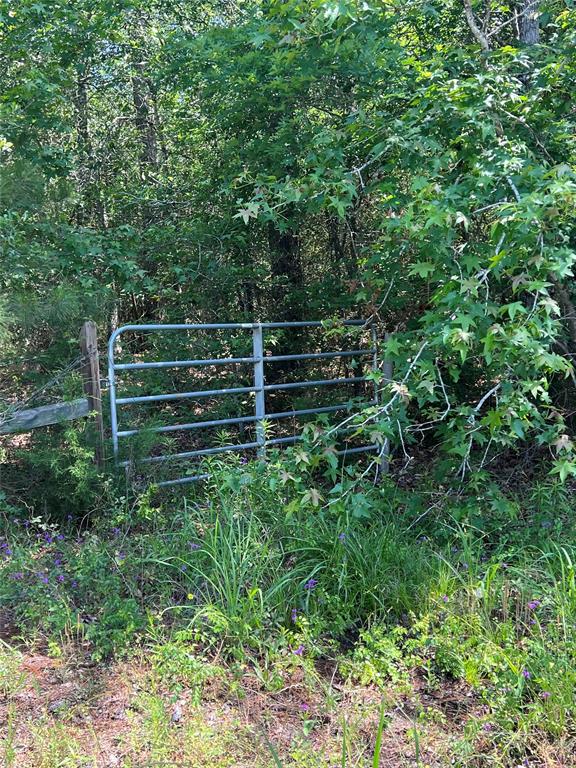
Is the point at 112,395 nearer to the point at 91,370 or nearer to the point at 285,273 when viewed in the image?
the point at 91,370

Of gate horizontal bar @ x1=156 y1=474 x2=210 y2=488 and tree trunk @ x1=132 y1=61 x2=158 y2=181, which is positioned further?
tree trunk @ x1=132 y1=61 x2=158 y2=181

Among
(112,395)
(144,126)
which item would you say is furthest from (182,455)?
(144,126)

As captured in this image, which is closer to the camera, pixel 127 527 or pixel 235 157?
pixel 127 527

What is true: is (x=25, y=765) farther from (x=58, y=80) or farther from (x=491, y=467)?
(x=58, y=80)

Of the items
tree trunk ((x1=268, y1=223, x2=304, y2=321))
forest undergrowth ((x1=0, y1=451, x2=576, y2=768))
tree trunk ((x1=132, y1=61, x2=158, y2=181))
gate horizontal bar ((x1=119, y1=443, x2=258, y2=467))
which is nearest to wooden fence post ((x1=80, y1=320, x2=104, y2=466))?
gate horizontal bar ((x1=119, y1=443, x2=258, y2=467))

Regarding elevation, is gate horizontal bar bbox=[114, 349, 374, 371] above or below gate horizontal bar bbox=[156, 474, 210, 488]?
above

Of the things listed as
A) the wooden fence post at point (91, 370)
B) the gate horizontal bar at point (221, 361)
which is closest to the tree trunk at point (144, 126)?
the gate horizontal bar at point (221, 361)

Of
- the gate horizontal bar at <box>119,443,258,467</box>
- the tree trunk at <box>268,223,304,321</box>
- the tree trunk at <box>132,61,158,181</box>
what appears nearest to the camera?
the gate horizontal bar at <box>119,443,258,467</box>

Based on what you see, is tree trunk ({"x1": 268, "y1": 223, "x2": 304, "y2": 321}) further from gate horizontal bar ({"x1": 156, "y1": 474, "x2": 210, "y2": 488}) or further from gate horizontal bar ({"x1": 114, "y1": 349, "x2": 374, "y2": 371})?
gate horizontal bar ({"x1": 156, "y1": 474, "x2": 210, "y2": 488})

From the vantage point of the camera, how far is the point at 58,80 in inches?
267

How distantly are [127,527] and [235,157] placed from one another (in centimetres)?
411

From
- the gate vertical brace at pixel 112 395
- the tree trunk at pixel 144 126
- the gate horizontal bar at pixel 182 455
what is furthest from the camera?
the tree trunk at pixel 144 126

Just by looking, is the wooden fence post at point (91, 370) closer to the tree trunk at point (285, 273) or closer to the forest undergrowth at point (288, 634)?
the forest undergrowth at point (288, 634)

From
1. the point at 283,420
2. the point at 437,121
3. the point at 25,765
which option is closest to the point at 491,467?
the point at 283,420
